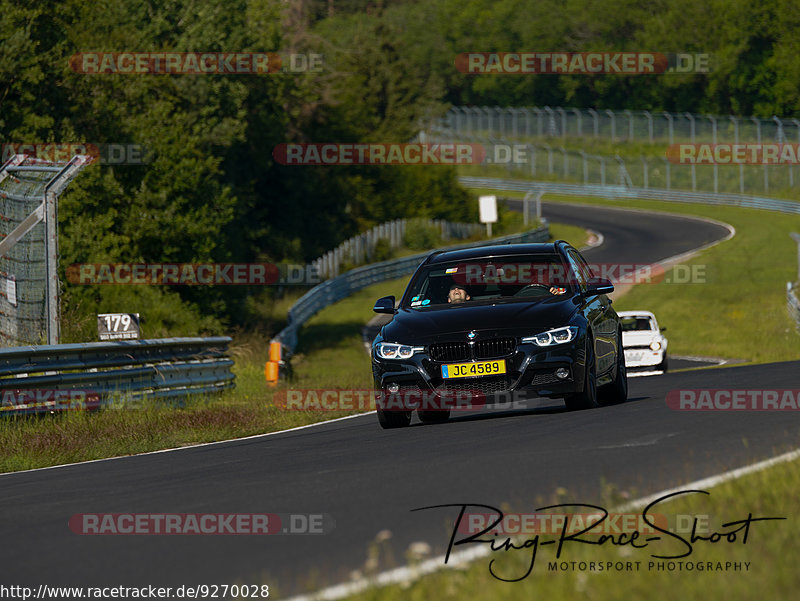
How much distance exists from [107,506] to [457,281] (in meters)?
5.99

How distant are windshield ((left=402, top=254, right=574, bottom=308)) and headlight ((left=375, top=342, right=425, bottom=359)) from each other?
909 millimetres

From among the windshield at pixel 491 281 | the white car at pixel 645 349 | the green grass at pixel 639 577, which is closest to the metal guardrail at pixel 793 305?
the white car at pixel 645 349

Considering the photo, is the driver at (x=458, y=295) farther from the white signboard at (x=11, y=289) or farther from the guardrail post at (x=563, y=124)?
the guardrail post at (x=563, y=124)

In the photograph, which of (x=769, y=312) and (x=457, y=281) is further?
(x=769, y=312)

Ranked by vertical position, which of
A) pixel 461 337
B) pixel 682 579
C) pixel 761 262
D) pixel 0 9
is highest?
pixel 0 9

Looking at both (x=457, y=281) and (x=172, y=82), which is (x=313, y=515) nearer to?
(x=457, y=281)

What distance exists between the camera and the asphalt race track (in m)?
6.34

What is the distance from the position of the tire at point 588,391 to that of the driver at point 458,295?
1.37m

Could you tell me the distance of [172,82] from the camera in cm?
4431

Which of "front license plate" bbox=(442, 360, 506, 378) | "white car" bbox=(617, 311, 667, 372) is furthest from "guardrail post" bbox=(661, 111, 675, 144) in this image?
"front license plate" bbox=(442, 360, 506, 378)

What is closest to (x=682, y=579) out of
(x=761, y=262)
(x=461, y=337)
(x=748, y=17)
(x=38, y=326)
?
(x=461, y=337)

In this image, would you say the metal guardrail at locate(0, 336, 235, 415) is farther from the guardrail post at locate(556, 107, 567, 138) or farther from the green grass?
the guardrail post at locate(556, 107, 567, 138)

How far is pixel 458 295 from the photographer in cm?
1343

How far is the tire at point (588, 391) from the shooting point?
12.7 meters
